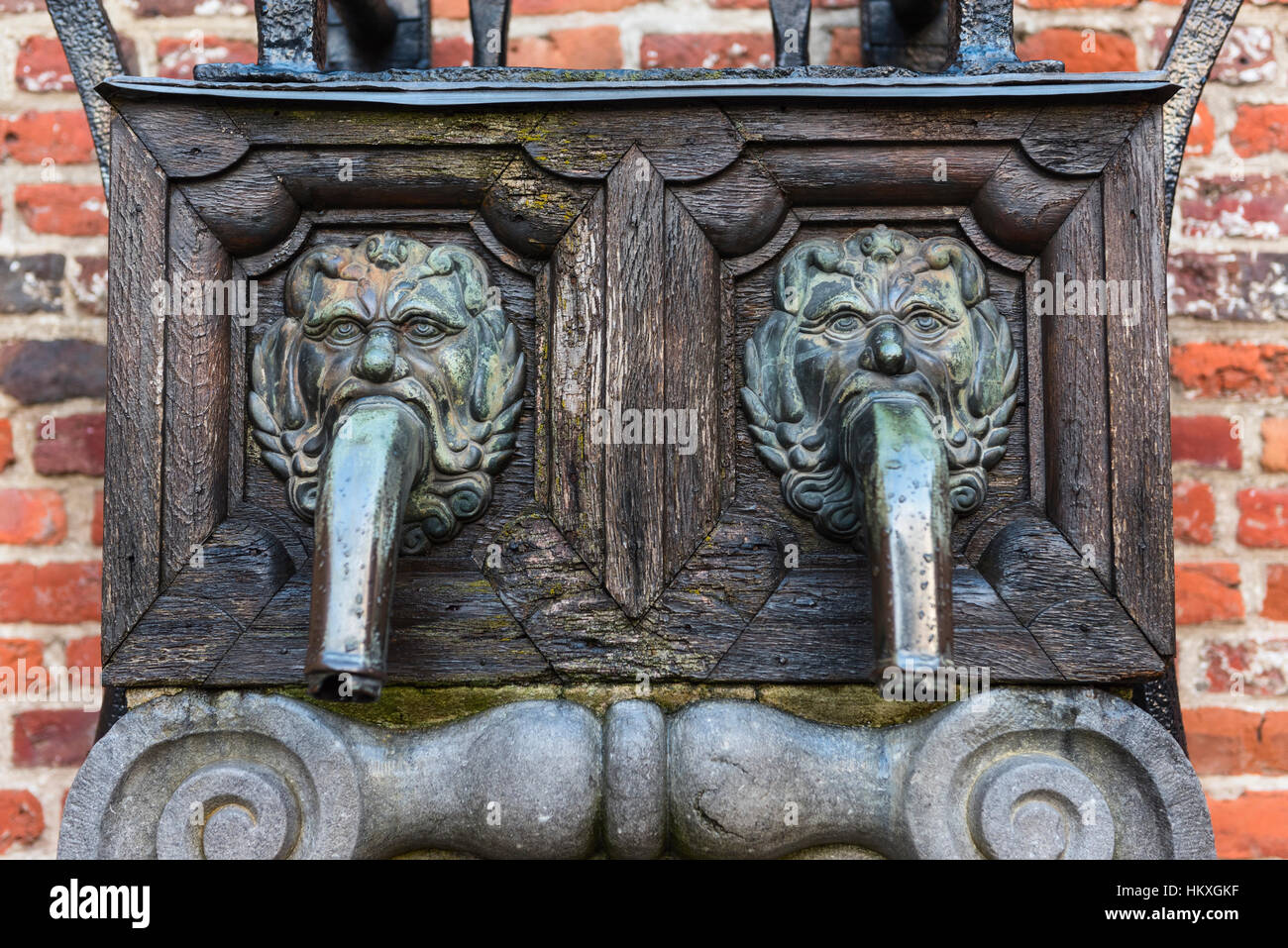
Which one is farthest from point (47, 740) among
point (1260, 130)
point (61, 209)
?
point (1260, 130)

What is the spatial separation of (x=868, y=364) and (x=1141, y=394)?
235 mm

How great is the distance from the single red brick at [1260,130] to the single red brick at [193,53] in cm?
116

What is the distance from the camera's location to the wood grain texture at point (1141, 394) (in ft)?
3.29

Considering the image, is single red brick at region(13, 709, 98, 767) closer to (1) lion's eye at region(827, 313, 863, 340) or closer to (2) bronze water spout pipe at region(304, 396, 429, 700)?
(2) bronze water spout pipe at region(304, 396, 429, 700)

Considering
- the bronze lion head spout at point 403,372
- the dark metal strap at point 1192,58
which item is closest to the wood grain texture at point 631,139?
the bronze lion head spout at point 403,372

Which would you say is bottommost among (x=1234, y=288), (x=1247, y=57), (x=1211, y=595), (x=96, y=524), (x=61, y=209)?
(x=1211, y=595)

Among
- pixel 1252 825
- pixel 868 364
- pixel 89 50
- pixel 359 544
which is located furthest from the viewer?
pixel 1252 825

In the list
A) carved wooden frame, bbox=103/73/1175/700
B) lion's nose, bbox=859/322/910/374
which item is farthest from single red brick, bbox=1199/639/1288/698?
lion's nose, bbox=859/322/910/374

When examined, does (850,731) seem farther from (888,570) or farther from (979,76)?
(979,76)

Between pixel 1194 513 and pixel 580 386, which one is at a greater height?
pixel 580 386

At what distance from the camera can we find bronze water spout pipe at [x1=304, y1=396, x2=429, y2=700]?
2.84 ft

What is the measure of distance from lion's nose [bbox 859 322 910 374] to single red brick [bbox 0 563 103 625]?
0.91 meters

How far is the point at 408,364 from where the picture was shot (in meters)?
1.00

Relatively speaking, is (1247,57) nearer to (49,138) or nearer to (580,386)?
(580,386)
